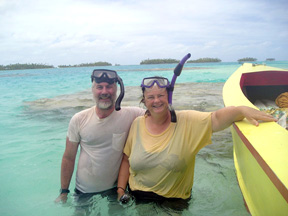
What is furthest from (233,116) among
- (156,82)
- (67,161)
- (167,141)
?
(67,161)

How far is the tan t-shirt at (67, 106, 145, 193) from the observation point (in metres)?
2.38

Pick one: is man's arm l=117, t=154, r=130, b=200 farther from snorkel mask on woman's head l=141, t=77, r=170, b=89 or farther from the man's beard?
snorkel mask on woman's head l=141, t=77, r=170, b=89

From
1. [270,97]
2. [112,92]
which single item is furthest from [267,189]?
[270,97]

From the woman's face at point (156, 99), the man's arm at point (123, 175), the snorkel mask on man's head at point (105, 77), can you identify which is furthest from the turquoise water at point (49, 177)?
the snorkel mask on man's head at point (105, 77)

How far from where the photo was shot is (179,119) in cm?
206

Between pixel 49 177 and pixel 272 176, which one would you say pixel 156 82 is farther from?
pixel 49 177

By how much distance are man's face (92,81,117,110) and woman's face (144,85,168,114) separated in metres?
0.46

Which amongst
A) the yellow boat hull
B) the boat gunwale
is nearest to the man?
the yellow boat hull

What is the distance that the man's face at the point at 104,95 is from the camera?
2.32 m

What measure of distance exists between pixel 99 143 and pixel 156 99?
2.54 feet

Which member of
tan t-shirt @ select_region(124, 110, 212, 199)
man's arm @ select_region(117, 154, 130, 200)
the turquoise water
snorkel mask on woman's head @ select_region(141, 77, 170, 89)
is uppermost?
snorkel mask on woman's head @ select_region(141, 77, 170, 89)

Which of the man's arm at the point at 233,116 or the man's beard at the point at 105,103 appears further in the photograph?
the man's beard at the point at 105,103

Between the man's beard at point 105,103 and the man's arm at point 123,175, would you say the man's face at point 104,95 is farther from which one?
the man's arm at point 123,175

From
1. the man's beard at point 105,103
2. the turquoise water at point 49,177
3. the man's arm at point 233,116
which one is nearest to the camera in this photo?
the man's arm at point 233,116
